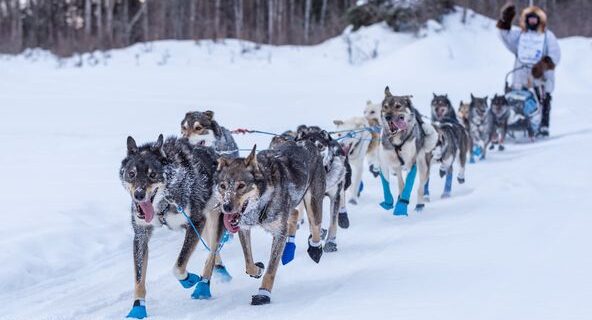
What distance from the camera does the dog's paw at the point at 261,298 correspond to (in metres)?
3.32

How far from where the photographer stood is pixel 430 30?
1709 cm

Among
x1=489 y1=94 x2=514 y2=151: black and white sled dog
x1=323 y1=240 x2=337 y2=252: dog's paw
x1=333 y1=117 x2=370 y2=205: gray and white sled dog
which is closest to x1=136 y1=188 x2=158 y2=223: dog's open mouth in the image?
x1=323 y1=240 x2=337 y2=252: dog's paw

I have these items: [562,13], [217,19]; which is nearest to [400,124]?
[217,19]

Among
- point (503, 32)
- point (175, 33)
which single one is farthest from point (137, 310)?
point (175, 33)

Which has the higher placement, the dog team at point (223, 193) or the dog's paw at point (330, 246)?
the dog team at point (223, 193)

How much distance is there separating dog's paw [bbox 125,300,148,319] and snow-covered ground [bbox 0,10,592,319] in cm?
5

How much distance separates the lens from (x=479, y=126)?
9023mm

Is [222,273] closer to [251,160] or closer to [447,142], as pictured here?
[251,160]

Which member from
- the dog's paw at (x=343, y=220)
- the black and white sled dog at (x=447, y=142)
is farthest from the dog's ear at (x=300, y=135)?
the black and white sled dog at (x=447, y=142)

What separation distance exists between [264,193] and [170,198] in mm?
439

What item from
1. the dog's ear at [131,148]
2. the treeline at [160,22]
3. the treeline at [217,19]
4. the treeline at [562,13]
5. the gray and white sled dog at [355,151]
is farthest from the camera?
the treeline at [160,22]

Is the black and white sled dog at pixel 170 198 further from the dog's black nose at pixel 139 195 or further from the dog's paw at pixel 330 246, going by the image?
the dog's paw at pixel 330 246

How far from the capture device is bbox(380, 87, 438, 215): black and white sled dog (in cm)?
539

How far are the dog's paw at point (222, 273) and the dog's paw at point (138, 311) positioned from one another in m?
0.67
